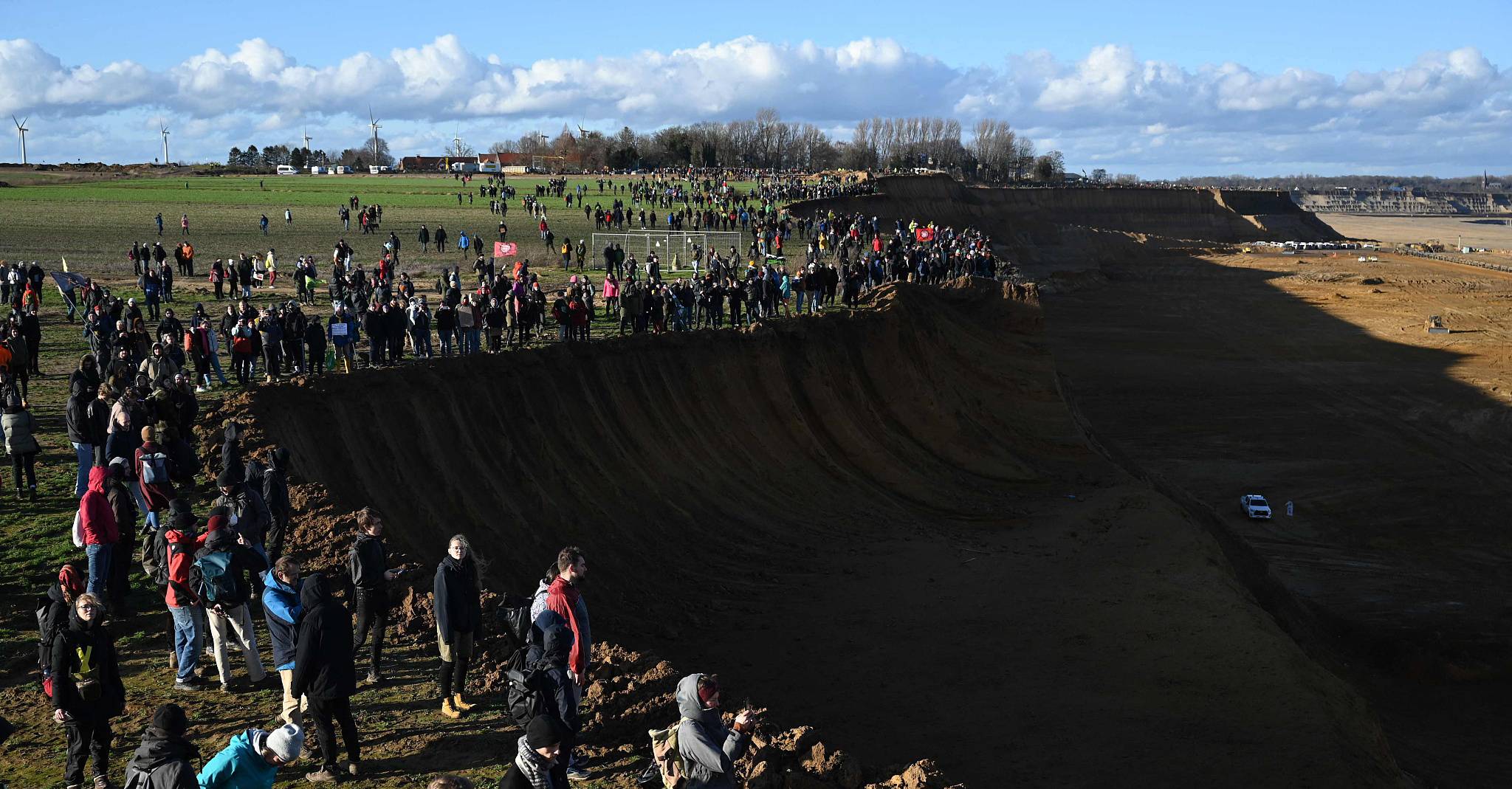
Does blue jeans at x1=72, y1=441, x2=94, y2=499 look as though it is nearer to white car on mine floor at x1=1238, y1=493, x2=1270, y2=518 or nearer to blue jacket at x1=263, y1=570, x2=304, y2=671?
blue jacket at x1=263, y1=570, x2=304, y2=671

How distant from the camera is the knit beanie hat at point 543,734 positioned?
731 centimetres

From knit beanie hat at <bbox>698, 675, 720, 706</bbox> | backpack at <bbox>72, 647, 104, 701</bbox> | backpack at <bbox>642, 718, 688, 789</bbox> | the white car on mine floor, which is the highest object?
knit beanie hat at <bbox>698, 675, 720, 706</bbox>

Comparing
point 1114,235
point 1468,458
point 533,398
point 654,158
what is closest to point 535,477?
point 533,398

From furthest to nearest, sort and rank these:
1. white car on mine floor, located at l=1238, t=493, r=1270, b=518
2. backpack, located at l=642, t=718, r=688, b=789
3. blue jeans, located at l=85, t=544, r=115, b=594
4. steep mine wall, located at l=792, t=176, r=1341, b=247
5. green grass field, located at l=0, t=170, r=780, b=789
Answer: steep mine wall, located at l=792, t=176, r=1341, b=247, white car on mine floor, located at l=1238, t=493, r=1270, b=518, blue jeans, located at l=85, t=544, r=115, b=594, green grass field, located at l=0, t=170, r=780, b=789, backpack, located at l=642, t=718, r=688, b=789

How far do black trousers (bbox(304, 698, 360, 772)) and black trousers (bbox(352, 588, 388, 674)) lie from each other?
1.83 metres

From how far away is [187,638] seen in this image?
447 inches

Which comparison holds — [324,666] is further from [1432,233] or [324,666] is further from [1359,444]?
[1432,233]

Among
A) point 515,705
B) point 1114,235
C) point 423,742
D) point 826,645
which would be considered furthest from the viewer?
point 1114,235

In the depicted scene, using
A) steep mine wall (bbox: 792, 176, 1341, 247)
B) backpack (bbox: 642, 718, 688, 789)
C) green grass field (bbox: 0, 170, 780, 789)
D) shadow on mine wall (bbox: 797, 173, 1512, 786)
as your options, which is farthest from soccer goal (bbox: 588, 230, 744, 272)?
steep mine wall (bbox: 792, 176, 1341, 247)

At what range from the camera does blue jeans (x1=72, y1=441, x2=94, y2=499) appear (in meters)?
16.7

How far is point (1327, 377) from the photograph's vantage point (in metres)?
49.0

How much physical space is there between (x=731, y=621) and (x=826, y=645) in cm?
172

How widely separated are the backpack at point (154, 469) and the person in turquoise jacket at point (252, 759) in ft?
24.8

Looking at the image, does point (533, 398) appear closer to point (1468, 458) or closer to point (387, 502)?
point (387, 502)
